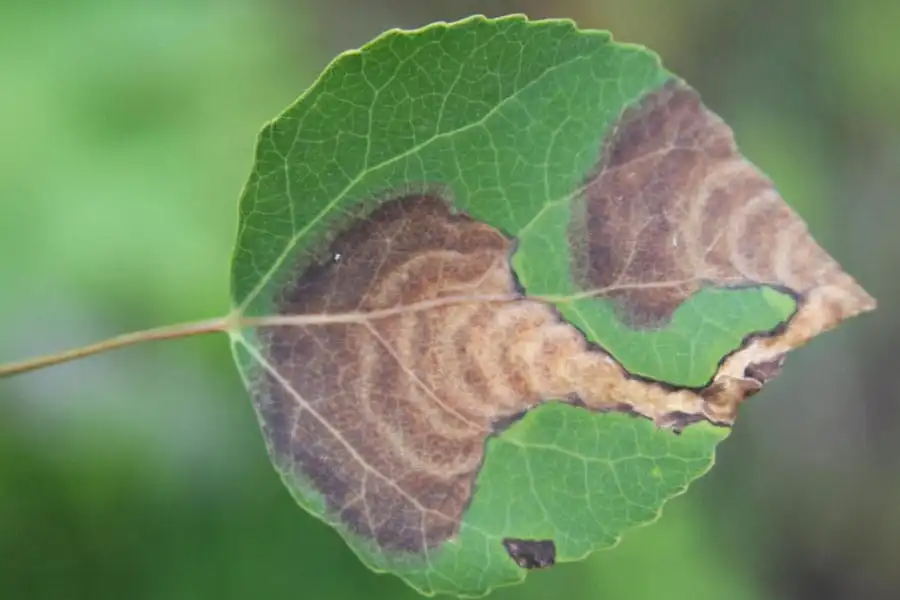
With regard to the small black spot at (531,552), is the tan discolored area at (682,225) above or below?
above

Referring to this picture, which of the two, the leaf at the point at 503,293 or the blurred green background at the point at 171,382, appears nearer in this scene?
the leaf at the point at 503,293

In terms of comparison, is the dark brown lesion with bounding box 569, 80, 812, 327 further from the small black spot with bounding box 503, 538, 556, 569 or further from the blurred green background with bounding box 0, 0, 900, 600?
the blurred green background with bounding box 0, 0, 900, 600

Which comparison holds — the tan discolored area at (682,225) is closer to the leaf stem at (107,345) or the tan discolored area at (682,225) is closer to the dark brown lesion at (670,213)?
the dark brown lesion at (670,213)

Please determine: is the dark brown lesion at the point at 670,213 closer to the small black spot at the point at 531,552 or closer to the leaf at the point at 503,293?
the leaf at the point at 503,293

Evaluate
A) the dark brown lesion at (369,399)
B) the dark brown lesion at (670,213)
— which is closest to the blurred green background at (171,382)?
the dark brown lesion at (369,399)

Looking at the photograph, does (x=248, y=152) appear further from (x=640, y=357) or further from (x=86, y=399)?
(x=640, y=357)
